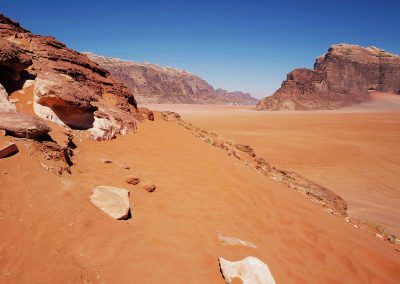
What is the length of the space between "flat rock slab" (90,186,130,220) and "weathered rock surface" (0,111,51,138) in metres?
1.64

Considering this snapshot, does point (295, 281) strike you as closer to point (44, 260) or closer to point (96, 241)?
point (96, 241)

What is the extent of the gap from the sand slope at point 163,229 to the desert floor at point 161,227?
0.05ft

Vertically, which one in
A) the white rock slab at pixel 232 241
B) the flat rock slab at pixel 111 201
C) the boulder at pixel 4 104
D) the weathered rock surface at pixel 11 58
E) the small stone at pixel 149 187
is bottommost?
the white rock slab at pixel 232 241

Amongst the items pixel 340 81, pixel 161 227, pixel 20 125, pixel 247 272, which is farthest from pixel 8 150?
pixel 340 81

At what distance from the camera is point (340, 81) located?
377 ft

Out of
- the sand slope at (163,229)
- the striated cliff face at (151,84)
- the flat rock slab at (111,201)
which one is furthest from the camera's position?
the striated cliff face at (151,84)

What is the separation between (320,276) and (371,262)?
146 centimetres

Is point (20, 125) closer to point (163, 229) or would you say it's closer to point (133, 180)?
point (133, 180)

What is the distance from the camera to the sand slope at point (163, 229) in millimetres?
3162

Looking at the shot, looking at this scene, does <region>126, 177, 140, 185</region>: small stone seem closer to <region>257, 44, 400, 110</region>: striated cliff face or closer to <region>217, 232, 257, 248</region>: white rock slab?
<region>217, 232, 257, 248</region>: white rock slab

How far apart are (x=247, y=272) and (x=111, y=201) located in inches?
88.9

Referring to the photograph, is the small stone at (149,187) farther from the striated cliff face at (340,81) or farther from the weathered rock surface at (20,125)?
the striated cliff face at (340,81)

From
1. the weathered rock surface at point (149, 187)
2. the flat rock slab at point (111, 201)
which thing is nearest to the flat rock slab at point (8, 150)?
the flat rock slab at point (111, 201)

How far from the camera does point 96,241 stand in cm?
347
